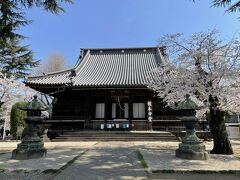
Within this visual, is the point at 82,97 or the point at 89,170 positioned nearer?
the point at 89,170

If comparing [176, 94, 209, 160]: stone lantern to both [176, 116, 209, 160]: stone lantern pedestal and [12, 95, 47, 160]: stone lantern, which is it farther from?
[12, 95, 47, 160]: stone lantern

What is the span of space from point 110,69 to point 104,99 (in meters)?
4.42

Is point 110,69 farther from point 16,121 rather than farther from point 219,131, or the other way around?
point 219,131

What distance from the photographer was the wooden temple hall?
18516mm

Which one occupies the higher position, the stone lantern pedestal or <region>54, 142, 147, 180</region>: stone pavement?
the stone lantern pedestal

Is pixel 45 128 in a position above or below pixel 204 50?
below

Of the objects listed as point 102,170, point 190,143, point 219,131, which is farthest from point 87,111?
point 102,170

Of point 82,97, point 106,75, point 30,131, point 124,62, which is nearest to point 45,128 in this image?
point 82,97

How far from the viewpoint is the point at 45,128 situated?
1812cm

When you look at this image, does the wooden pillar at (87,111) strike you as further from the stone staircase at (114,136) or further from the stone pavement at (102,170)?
the stone pavement at (102,170)

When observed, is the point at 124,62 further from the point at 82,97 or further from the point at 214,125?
the point at 214,125

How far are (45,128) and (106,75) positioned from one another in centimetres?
739

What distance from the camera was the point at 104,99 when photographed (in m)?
20.5

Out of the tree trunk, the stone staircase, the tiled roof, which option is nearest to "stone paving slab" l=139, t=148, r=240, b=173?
the tree trunk
